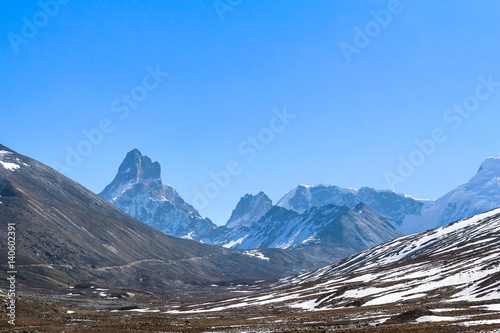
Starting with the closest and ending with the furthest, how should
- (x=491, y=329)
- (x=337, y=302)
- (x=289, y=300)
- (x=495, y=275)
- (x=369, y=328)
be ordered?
(x=491, y=329) → (x=369, y=328) → (x=495, y=275) → (x=337, y=302) → (x=289, y=300)

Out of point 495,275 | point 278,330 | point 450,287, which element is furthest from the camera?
point 450,287

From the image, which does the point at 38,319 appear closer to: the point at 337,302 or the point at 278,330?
the point at 278,330

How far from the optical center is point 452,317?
55.1 metres

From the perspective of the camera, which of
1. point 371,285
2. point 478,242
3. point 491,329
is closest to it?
A: point 491,329

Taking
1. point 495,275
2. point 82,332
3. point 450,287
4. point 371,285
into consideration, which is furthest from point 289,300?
point 82,332

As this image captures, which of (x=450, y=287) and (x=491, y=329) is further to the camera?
(x=450, y=287)

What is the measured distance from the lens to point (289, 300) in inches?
4754

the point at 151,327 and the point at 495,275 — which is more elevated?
the point at 151,327

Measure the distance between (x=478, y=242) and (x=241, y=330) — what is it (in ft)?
409

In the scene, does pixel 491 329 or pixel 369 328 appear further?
pixel 369 328

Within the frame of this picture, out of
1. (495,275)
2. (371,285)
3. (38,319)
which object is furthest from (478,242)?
(38,319)

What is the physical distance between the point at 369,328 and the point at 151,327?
1316 inches

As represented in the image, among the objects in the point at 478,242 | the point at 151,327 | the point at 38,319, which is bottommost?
the point at 478,242

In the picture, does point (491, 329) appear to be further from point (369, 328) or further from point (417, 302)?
point (417, 302)
